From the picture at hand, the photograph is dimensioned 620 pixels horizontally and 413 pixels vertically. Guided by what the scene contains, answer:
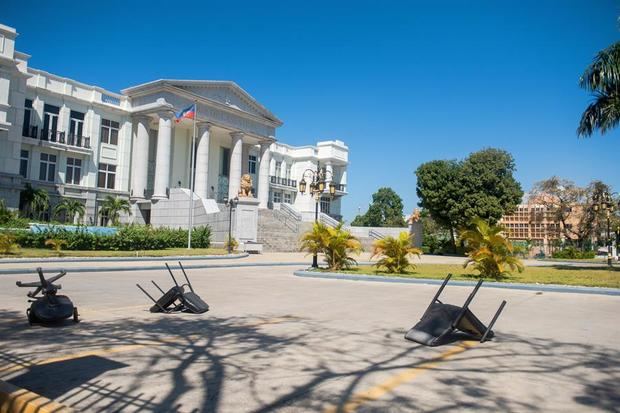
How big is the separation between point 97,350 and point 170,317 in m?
2.58

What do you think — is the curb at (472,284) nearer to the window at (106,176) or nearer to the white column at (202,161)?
the white column at (202,161)

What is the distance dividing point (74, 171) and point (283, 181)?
27815mm

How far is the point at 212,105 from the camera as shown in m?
43.5

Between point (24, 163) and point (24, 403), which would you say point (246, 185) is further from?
point (24, 403)

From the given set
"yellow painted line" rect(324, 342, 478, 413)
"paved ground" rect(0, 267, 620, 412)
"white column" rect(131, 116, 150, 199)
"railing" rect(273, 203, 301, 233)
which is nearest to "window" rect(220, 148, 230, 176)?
"railing" rect(273, 203, 301, 233)

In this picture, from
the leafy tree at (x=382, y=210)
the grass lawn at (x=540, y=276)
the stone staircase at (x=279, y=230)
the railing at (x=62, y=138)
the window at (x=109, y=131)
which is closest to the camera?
the grass lawn at (x=540, y=276)

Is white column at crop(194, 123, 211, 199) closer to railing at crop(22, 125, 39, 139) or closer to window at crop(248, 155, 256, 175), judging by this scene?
railing at crop(22, 125, 39, 139)

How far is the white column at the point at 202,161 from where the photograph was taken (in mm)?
42438

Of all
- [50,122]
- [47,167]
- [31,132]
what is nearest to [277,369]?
[31,132]

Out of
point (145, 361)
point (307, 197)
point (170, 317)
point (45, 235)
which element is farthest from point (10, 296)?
point (307, 197)

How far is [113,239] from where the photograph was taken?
25812 millimetres

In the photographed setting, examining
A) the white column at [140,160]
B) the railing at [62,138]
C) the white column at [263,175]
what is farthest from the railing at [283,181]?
the railing at [62,138]

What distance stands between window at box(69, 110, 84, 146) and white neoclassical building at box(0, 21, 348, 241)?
0.26 feet

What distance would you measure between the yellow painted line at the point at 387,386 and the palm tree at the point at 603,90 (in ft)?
67.8
